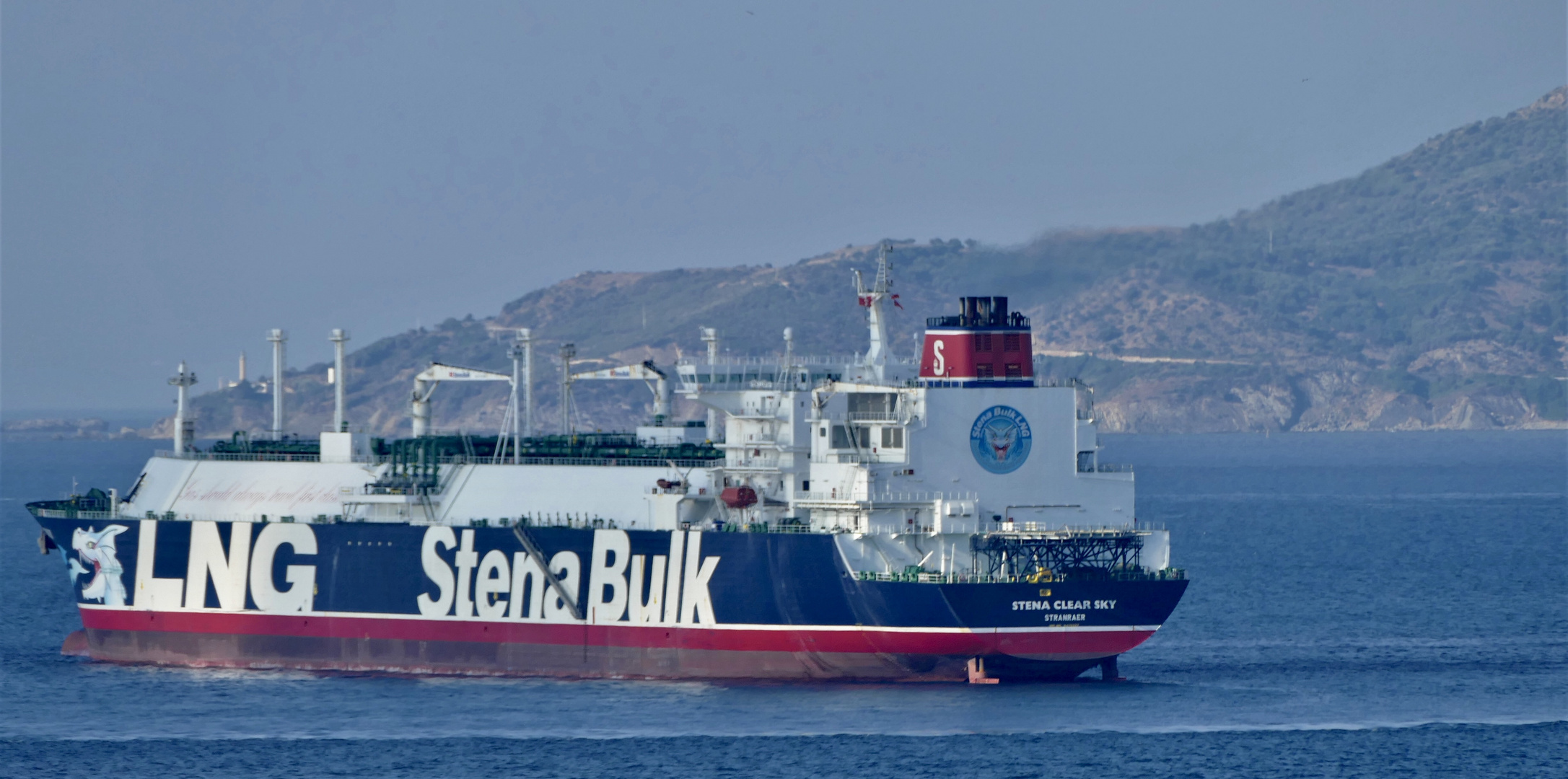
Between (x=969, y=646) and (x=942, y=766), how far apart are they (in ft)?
25.6

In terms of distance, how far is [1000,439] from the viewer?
187 ft

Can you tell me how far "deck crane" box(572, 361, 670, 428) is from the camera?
69.3m

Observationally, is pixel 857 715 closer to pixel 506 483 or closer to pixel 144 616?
pixel 506 483

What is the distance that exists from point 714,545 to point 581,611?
4.77m

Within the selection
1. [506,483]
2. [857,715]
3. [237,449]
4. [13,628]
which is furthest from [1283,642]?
[13,628]

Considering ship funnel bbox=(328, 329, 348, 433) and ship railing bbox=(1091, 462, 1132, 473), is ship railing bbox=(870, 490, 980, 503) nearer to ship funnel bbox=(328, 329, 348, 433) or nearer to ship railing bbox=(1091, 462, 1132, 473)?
ship railing bbox=(1091, 462, 1132, 473)

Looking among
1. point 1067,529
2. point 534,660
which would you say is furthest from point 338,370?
point 1067,529

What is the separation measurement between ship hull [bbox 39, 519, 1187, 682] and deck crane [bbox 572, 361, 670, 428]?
987 centimetres

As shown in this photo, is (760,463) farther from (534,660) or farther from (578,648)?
(534,660)

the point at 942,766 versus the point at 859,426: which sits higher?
the point at 859,426

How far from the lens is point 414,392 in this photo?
6838 centimetres

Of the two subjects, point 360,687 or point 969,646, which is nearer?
point 969,646

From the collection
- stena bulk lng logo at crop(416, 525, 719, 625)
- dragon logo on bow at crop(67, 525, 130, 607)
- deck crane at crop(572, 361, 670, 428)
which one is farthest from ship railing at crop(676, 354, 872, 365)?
dragon logo on bow at crop(67, 525, 130, 607)

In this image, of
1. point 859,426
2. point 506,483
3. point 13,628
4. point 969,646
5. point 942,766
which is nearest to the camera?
point 942,766
